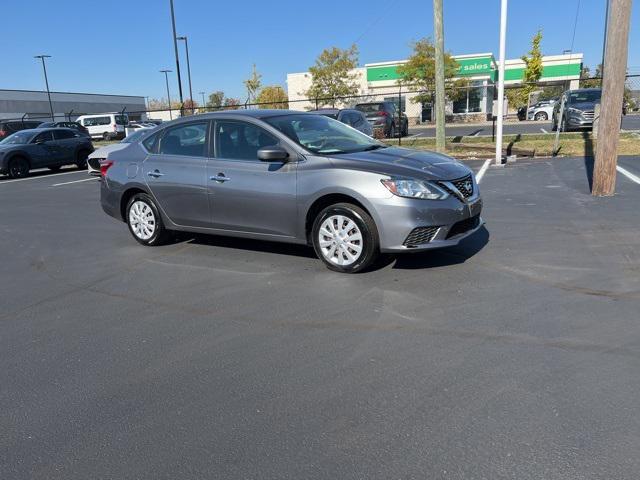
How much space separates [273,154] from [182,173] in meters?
1.52

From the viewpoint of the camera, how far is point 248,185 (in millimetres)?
→ 6145

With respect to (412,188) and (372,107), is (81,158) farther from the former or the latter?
(412,188)

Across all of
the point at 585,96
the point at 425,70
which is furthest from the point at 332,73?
the point at 585,96

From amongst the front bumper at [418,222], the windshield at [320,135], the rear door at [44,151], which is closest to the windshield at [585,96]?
the windshield at [320,135]

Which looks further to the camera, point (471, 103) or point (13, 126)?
point (471, 103)

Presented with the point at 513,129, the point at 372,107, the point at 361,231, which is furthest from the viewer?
the point at 513,129

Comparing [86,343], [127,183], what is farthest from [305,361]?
[127,183]

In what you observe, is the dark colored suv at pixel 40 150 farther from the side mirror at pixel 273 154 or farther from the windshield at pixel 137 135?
the side mirror at pixel 273 154

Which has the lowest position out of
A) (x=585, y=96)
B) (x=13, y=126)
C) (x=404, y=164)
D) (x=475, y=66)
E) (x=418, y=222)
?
(x=418, y=222)

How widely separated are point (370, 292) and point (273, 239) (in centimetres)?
153

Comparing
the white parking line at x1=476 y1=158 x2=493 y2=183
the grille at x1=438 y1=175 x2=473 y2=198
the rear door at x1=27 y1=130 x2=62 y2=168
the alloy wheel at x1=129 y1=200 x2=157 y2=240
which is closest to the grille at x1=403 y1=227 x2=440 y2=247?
the grille at x1=438 y1=175 x2=473 y2=198

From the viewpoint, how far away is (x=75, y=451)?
2.95 meters

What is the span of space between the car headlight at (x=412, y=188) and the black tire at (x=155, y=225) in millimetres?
3268

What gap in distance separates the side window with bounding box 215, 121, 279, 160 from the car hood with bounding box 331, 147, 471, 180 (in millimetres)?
893
